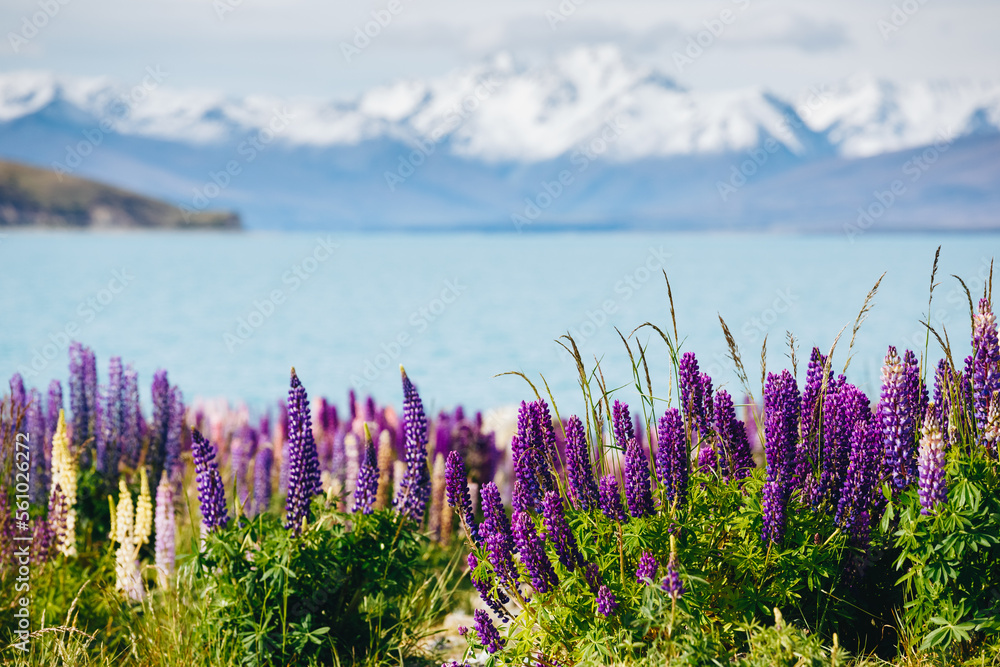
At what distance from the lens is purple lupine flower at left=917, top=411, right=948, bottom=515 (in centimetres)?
355

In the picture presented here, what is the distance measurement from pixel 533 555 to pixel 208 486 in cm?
158

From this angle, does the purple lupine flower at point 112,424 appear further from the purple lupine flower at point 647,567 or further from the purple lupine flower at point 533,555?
the purple lupine flower at point 647,567

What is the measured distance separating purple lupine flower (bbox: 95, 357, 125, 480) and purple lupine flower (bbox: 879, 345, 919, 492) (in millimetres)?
5103

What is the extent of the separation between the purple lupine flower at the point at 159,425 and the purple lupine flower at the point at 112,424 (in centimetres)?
23

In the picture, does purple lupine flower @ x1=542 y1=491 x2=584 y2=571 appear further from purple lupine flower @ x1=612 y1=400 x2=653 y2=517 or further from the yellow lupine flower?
the yellow lupine flower

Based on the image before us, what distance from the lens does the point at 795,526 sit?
3902 mm

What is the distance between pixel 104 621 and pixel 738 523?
147 inches

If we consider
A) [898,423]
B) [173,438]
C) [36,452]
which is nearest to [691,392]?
[898,423]

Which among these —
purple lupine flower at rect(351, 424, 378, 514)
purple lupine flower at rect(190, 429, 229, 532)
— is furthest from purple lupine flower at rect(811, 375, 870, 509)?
purple lupine flower at rect(190, 429, 229, 532)

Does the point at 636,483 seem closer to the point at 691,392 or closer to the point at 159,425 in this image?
the point at 691,392

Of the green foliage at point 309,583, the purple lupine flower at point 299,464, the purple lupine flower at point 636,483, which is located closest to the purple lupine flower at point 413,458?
the green foliage at point 309,583

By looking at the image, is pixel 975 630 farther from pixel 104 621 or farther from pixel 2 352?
pixel 2 352

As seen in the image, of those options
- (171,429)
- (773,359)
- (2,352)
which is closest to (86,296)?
(2,352)

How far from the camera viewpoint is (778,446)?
3.87m
